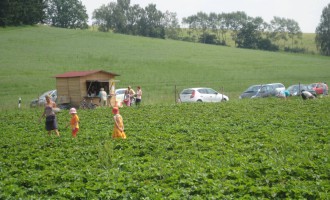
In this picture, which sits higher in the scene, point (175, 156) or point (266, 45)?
point (266, 45)

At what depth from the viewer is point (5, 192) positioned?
7.94 m

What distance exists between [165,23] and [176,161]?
12275cm

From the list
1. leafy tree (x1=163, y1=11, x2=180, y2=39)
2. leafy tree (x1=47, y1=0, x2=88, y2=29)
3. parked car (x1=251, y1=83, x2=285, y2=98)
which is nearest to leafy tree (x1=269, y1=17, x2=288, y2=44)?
leafy tree (x1=163, y1=11, x2=180, y2=39)

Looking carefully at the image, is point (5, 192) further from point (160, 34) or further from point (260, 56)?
point (160, 34)

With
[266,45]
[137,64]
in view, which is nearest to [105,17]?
[266,45]

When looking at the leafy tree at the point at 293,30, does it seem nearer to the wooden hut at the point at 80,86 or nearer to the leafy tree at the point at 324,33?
the leafy tree at the point at 324,33

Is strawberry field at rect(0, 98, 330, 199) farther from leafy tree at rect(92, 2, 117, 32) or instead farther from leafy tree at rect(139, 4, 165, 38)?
leafy tree at rect(92, 2, 117, 32)

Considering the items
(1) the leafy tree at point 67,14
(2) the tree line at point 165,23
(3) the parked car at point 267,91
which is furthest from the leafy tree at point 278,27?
Answer: (3) the parked car at point 267,91

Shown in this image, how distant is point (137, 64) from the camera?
58.8m

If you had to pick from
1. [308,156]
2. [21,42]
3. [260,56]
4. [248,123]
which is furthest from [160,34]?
[308,156]

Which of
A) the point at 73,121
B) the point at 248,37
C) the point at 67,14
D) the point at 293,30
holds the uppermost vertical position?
the point at 67,14

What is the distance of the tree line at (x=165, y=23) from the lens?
8322cm

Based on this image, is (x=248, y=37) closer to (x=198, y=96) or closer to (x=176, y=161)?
(x=198, y=96)

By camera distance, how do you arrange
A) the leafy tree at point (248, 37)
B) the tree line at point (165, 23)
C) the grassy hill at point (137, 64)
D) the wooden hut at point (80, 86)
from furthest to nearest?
the leafy tree at point (248, 37)
the tree line at point (165, 23)
the grassy hill at point (137, 64)
the wooden hut at point (80, 86)
